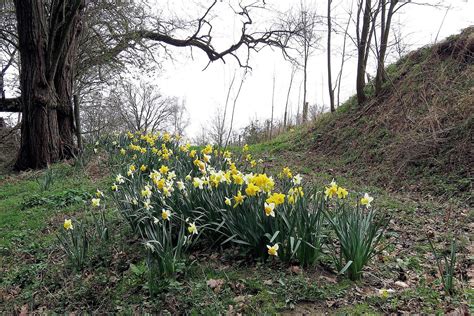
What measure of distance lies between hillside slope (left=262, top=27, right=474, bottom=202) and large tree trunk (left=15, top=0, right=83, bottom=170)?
6.53m

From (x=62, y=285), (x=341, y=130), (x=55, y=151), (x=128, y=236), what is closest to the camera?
(x=62, y=285)

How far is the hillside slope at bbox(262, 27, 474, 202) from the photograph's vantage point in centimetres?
610

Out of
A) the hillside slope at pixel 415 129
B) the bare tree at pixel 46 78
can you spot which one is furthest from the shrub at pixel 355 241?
the bare tree at pixel 46 78

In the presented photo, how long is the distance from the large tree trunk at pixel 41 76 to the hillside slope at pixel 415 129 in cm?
653

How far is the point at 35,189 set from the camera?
6.53 meters

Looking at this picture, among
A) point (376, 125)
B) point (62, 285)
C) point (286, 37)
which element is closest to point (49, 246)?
point (62, 285)

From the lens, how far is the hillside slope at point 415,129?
6098 mm

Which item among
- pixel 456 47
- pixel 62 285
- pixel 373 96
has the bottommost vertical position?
pixel 62 285

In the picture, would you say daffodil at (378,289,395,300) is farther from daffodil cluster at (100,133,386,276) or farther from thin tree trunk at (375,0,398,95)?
thin tree trunk at (375,0,398,95)

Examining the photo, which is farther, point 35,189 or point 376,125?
point 376,125

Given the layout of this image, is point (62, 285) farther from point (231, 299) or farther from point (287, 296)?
point (287, 296)

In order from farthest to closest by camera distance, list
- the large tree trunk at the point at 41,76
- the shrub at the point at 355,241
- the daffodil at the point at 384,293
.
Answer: the large tree trunk at the point at 41,76
the shrub at the point at 355,241
the daffodil at the point at 384,293

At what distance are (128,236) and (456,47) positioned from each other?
28.7 feet

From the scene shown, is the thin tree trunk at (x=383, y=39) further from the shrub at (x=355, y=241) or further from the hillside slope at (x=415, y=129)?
the shrub at (x=355, y=241)
